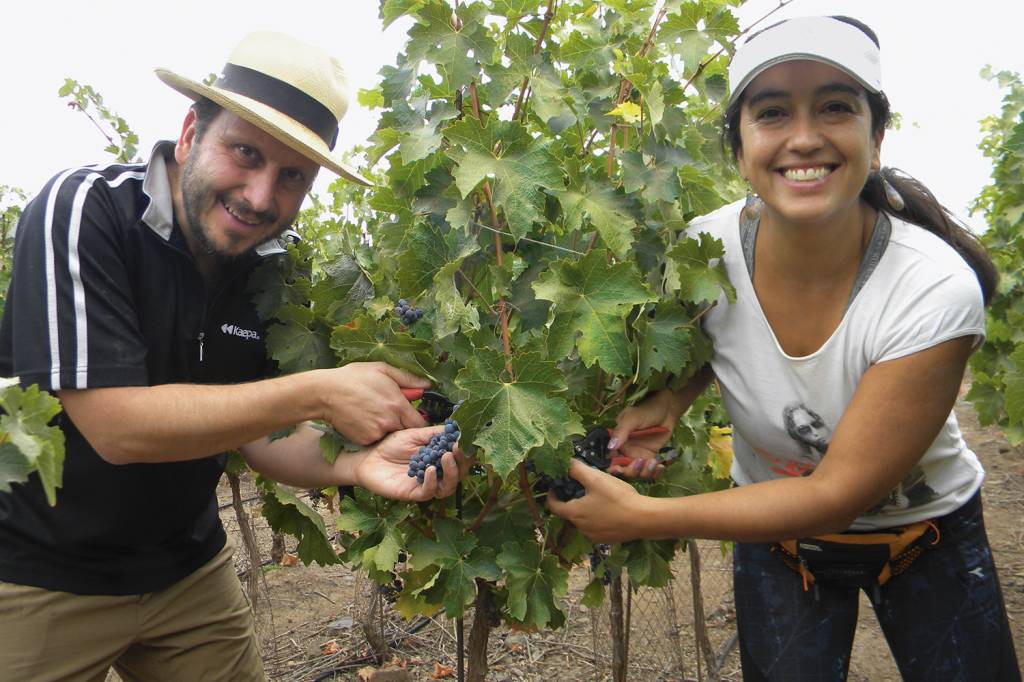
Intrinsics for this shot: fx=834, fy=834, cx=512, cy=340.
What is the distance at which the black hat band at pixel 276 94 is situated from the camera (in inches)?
87.1

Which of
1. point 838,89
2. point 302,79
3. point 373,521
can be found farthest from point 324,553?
point 838,89

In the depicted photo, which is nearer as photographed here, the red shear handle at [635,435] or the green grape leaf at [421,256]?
the green grape leaf at [421,256]

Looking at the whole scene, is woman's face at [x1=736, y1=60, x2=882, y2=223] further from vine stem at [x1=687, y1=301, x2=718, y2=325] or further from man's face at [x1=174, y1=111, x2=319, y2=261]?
man's face at [x1=174, y1=111, x2=319, y2=261]

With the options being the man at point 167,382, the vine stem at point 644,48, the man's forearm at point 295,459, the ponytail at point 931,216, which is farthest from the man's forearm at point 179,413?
the ponytail at point 931,216

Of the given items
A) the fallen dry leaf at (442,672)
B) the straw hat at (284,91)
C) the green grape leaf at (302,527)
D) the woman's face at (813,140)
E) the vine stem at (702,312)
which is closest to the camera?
the woman's face at (813,140)

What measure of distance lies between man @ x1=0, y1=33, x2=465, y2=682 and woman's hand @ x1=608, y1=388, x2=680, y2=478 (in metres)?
0.48

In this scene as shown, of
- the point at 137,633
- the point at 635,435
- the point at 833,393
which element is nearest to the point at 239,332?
the point at 137,633

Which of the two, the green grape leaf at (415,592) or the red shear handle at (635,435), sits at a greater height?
the red shear handle at (635,435)

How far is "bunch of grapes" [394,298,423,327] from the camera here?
6.76 ft

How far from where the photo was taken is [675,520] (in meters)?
1.90

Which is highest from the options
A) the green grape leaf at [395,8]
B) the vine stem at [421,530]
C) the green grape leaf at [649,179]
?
the green grape leaf at [395,8]

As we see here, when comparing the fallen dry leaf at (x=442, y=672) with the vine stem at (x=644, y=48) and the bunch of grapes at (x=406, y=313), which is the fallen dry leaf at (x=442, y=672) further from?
the vine stem at (x=644, y=48)

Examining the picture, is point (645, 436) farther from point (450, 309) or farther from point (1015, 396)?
point (1015, 396)

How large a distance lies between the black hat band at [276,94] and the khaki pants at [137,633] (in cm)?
145
